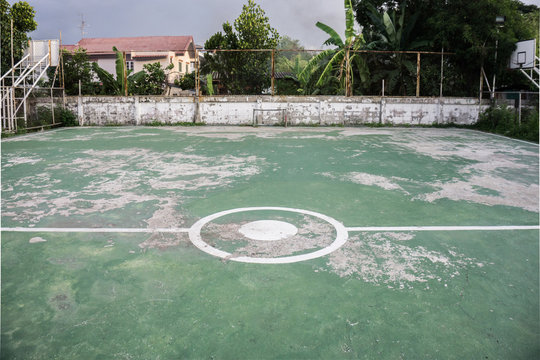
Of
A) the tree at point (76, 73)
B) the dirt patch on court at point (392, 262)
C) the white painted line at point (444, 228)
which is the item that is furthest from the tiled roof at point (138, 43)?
the dirt patch on court at point (392, 262)

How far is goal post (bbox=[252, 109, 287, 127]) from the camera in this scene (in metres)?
17.5

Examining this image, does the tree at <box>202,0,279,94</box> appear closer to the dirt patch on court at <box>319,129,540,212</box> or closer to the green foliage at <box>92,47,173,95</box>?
the green foliage at <box>92,47,173,95</box>

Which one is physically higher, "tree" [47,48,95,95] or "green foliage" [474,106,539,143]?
"tree" [47,48,95,95]

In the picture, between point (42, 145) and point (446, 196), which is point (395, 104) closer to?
point (446, 196)

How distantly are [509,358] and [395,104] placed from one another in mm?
16090

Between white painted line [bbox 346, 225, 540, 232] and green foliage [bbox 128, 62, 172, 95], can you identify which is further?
green foliage [bbox 128, 62, 172, 95]

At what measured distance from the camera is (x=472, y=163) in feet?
29.5

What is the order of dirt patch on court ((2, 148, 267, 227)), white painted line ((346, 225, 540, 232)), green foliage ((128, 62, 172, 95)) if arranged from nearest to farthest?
white painted line ((346, 225, 540, 232)) → dirt patch on court ((2, 148, 267, 227)) → green foliage ((128, 62, 172, 95))

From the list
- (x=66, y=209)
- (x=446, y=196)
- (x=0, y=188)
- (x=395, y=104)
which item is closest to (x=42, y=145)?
(x=0, y=188)

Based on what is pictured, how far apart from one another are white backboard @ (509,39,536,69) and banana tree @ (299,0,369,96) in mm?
5787

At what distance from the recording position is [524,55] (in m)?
15.7

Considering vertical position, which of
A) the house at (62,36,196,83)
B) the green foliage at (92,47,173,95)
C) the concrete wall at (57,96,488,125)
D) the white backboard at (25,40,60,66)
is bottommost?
the concrete wall at (57,96,488,125)

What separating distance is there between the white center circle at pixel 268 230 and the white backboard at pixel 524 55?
583 inches

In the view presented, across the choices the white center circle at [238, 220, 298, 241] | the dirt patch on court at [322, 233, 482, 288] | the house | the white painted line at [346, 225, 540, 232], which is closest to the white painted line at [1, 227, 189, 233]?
the white center circle at [238, 220, 298, 241]
